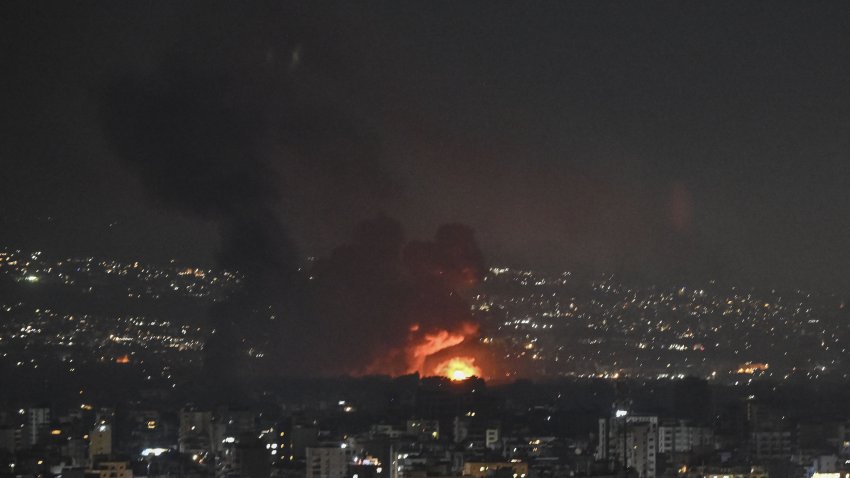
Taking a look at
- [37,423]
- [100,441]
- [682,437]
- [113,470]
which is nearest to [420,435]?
[682,437]

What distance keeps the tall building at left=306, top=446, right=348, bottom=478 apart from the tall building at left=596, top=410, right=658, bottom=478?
2.23m

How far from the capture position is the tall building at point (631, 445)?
49.5 feet

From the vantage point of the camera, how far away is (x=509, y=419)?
20234 millimetres

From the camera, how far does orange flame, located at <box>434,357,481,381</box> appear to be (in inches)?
872

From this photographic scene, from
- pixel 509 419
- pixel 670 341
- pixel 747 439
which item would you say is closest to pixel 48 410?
pixel 509 419

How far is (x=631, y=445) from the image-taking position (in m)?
15.7

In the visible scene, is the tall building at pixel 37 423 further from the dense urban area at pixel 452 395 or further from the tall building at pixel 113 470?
the tall building at pixel 113 470

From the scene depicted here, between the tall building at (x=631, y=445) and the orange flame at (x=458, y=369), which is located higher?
the orange flame at (x=458, y=369)

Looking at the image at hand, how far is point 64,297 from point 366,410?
13.0ft

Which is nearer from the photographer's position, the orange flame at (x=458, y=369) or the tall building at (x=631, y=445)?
the tall building at (x=631, y=445)

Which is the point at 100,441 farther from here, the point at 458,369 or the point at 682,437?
the point at 458,369

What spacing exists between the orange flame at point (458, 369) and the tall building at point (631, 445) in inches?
188

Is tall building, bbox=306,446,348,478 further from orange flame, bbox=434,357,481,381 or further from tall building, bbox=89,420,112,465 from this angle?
orange flame, bbox=434,357,481,381

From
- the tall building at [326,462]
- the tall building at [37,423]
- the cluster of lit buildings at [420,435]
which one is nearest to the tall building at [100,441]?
the cluster of lit buildings at [420,435]
